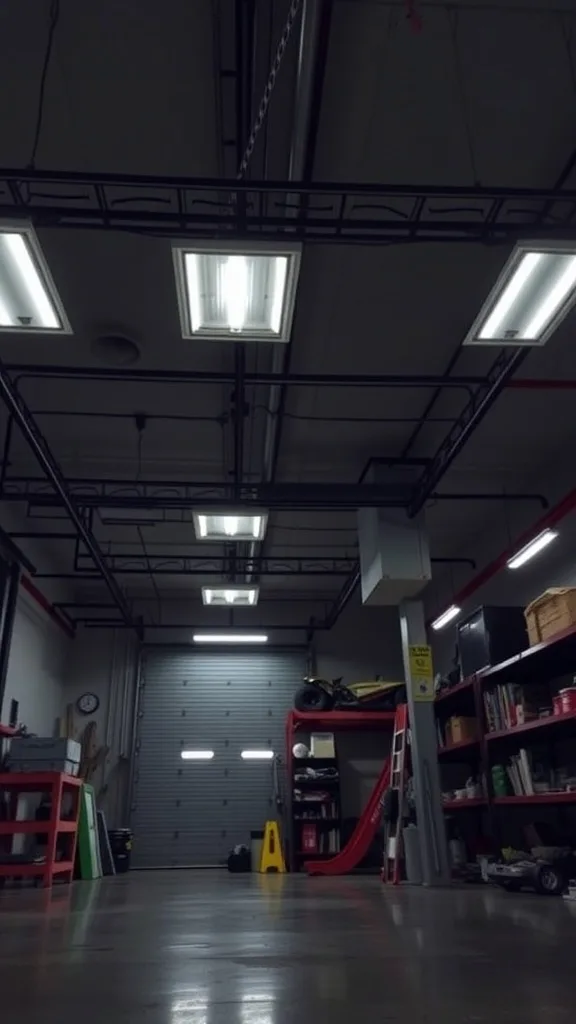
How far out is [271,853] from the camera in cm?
977

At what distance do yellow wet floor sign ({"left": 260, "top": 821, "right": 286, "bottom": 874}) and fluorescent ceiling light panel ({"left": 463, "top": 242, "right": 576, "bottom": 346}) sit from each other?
783 cm

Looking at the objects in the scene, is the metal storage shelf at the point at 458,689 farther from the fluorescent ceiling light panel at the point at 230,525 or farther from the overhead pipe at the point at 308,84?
the overhead pipe at the point at 308,84

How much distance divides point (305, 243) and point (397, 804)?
19.1 feet

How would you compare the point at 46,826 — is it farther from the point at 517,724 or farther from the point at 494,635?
the point at 494,635

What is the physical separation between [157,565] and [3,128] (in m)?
7.33

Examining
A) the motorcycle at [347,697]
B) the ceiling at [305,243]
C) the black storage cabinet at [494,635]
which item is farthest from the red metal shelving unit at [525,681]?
the motorcycle at [347,697]

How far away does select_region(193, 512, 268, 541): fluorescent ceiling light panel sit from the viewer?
6.94 metres

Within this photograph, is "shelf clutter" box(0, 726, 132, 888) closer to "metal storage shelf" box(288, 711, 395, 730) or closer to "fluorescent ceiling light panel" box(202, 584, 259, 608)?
"fluorescent ceiling light panel" box(202, 584, 259, 608)

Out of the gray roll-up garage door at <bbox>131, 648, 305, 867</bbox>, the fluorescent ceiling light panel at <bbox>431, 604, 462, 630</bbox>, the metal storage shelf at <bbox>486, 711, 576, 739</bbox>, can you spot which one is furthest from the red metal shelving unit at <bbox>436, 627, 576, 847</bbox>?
the gray roll-up garage door at <bbox>131, 648, 305, 867</bbox>

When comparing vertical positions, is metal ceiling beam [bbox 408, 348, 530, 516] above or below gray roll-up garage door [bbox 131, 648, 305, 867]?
above

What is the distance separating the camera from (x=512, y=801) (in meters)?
6.47

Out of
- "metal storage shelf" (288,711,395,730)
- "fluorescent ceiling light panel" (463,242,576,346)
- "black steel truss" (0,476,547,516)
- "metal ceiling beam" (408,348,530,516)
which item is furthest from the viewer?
"metal storage shelf" (288,711,395,730)

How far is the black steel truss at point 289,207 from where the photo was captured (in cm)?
351

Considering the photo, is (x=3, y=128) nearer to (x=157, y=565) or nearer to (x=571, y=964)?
(x=571, y=964)
